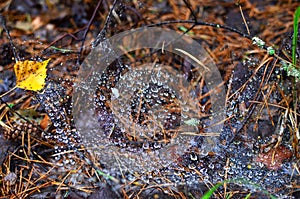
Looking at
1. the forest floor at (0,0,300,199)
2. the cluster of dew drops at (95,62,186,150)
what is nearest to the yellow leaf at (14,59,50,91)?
the forest floor at (0,0,300,199)

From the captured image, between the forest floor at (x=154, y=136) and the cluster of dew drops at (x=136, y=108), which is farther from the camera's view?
the cluster of dew drops at (x=136, y=108)

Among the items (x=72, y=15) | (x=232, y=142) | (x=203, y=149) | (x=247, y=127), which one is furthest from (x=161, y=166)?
(x=72, y=15)

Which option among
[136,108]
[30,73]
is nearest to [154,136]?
[136,108]

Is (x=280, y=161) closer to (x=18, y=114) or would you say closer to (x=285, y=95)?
(x=285, y=95)

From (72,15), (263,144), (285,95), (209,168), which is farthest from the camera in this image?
(72,15)

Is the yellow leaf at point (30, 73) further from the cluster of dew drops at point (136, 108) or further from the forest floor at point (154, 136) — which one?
the cluster of dew drops at point (136, 108)

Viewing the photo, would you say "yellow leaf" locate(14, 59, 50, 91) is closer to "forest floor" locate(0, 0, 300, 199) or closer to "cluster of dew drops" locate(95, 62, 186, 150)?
"forest floor" locate(0, 0, 300, 199)

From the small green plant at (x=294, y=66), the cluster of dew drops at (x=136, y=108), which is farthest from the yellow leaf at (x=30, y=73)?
the small green plant at (x=294, y=66)
